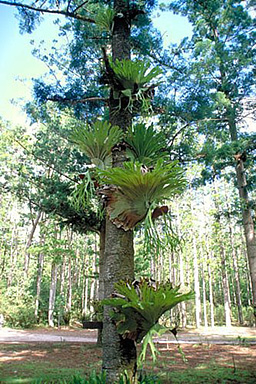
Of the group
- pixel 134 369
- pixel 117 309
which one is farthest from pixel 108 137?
pixel 134 369

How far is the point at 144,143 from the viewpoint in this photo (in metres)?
2.20

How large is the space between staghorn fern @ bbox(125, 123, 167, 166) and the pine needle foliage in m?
0.91

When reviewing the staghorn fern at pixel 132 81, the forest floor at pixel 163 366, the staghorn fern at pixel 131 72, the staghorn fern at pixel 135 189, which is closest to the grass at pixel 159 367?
the forest floor at pixel 163 366

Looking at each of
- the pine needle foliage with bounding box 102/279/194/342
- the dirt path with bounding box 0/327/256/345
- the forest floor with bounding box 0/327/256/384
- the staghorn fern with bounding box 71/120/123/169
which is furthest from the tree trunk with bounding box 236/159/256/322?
the pine needle foliage with bounding box 102/279/194/342

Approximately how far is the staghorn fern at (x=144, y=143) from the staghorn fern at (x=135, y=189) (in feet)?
1.13

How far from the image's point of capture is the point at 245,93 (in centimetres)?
908

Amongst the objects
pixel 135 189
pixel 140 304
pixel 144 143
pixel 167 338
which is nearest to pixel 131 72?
pixel 144 143

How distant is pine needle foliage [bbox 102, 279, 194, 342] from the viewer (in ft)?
5.33

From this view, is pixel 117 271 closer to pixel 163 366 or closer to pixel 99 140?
pixel 99 140

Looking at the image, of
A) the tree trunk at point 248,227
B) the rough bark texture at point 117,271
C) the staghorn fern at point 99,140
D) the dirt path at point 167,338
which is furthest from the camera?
the dirt path at point 167,338

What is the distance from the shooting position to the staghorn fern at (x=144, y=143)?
85.4 inches

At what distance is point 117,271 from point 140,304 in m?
0.37

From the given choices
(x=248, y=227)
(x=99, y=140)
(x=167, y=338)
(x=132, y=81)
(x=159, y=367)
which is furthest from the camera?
(x=167, y=338)

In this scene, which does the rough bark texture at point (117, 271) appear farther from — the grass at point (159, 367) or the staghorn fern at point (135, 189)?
the grass at point (159, 367)
